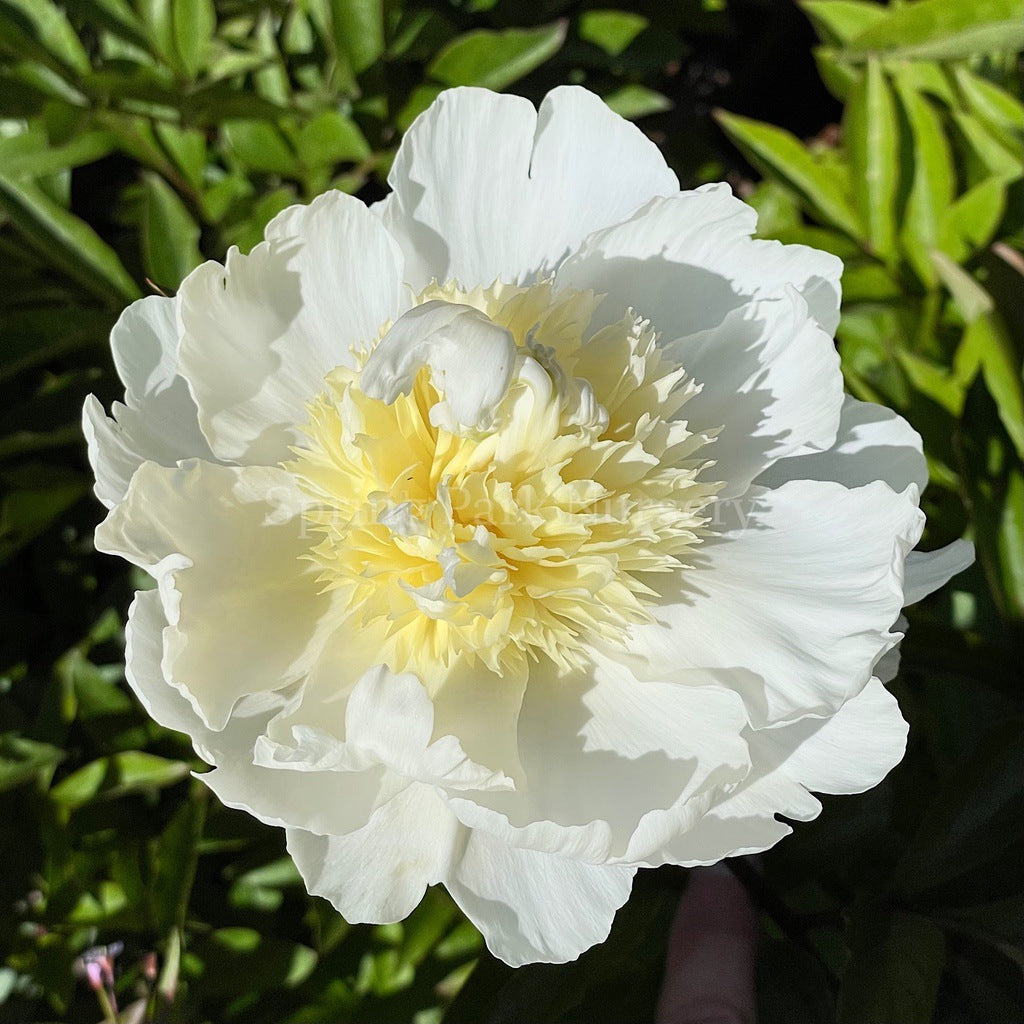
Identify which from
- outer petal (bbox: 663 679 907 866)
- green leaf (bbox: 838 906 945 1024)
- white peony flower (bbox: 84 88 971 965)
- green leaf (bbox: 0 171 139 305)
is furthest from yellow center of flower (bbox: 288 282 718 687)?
green leaf (bbox: 0 171 139 305)

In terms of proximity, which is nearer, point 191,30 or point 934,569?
point 934,569

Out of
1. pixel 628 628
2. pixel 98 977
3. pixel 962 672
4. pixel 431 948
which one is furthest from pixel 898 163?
pixel 98 977

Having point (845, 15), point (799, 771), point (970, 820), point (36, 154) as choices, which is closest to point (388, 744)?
point (799, 771)

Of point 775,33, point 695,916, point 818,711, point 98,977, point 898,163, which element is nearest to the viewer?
point 818,711

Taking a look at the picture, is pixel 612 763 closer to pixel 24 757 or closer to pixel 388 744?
pixel 388 744

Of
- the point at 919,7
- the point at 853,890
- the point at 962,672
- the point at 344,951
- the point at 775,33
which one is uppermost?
the point at 919,7

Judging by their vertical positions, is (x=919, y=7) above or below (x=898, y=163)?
above

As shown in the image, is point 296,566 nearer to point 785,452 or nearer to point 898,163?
point 785,452
